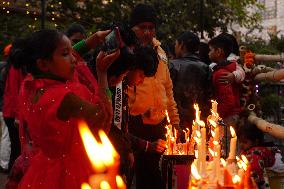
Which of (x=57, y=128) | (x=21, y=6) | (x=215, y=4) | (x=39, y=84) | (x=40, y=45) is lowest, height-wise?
(x=57, y=128)

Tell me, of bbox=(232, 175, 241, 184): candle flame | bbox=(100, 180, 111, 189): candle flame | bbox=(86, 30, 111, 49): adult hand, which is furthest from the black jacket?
bbox=(100, 180, 111, 189): candle flame

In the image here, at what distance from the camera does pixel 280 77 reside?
5434 mm

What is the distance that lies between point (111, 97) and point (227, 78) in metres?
2.69

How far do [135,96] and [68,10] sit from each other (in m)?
15.4

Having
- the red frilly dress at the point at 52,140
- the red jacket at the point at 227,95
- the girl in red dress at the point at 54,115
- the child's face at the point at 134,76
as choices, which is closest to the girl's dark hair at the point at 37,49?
the girl in red dress at the point at 54,115

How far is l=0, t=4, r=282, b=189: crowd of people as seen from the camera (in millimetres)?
3633

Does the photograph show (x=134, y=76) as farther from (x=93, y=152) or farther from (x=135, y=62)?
(x=93, y=152)

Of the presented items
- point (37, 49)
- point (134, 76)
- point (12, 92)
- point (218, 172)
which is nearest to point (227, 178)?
point (218, 172)

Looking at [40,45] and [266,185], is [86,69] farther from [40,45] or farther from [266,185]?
[266,185]

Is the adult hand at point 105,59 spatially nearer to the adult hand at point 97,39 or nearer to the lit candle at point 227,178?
the adult hand at point 97,39

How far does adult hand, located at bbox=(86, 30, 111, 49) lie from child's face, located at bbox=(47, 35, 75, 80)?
21.8 inches

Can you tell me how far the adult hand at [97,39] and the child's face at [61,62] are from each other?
55 centimetres

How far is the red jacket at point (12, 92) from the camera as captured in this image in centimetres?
747

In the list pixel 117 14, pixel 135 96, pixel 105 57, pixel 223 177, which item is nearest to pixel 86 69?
pixel 105 57
